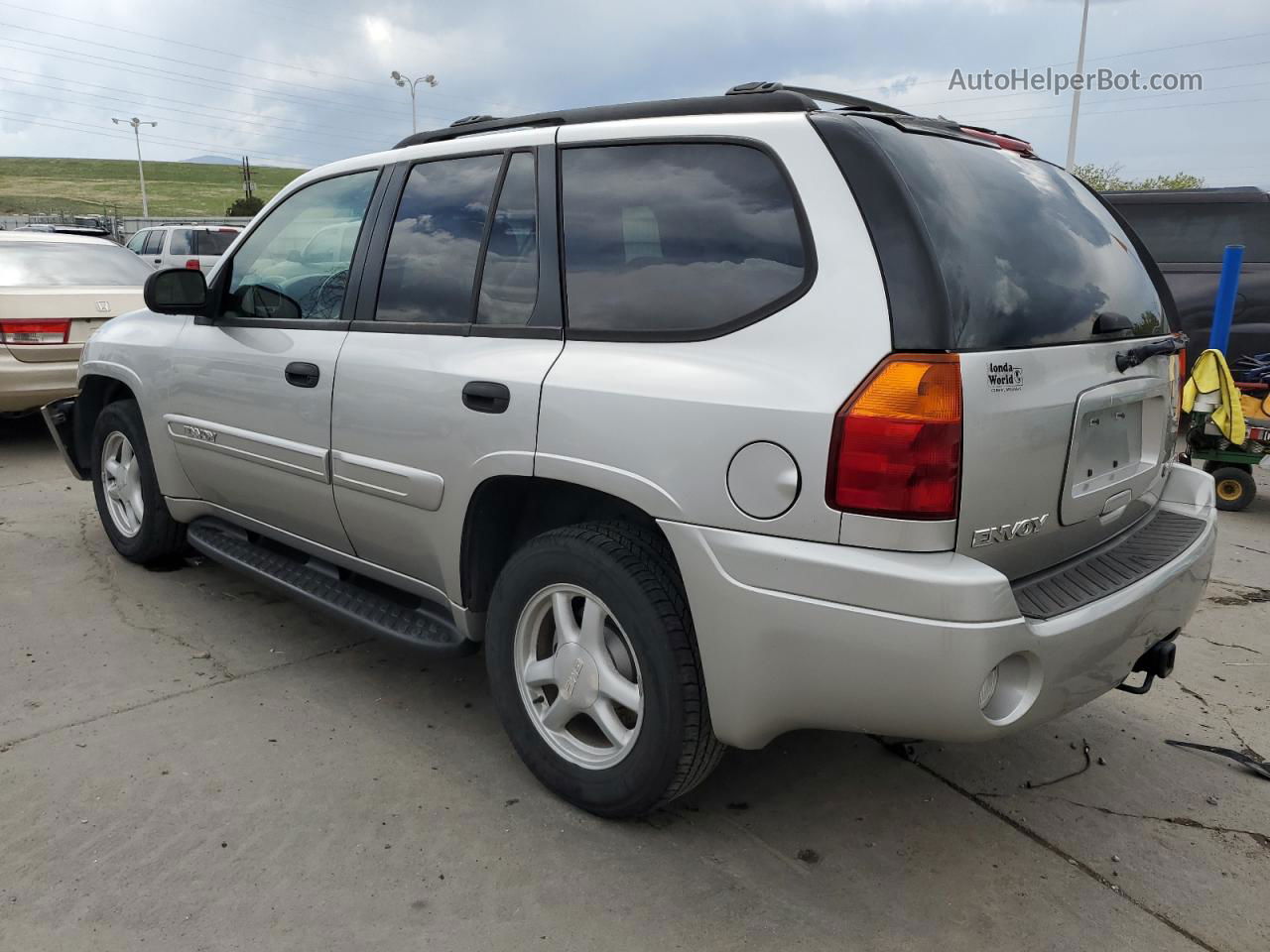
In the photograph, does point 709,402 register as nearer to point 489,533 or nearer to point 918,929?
point 489,533

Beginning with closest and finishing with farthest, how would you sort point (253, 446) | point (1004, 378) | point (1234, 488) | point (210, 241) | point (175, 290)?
point (1004, 378)
point (253, 446)
point (175, 290)
point (1234, 488)
point (210, 241)

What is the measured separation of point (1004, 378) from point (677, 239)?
0.88 m

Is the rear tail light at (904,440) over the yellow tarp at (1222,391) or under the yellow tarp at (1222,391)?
over

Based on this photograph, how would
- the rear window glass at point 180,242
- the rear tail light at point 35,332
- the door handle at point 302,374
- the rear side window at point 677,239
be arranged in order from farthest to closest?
the rear window glass at point 180,242, the rear tail light at point 35,332, the door handle at point 302,374, the rear side window at point 677,239

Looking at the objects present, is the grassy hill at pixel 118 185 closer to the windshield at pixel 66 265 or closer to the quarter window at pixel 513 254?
the windshield at pixel 66 265

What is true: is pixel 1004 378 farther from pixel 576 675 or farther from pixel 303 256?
pixel 303 256

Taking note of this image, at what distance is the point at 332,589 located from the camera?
3.49m

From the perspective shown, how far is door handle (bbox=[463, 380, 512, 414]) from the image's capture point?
267 cm

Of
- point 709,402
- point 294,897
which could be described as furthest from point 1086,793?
point 294,897

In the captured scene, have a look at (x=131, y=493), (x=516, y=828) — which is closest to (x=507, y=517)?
(x=516, y=828)

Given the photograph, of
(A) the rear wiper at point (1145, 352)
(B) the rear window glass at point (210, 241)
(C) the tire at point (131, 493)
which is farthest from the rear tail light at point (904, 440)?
(B) the rear window glass at point (210, 241)

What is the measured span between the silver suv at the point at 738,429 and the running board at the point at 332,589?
0.07ft

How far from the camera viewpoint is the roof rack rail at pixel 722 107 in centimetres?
240

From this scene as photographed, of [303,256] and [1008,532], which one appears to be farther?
[303,256]
